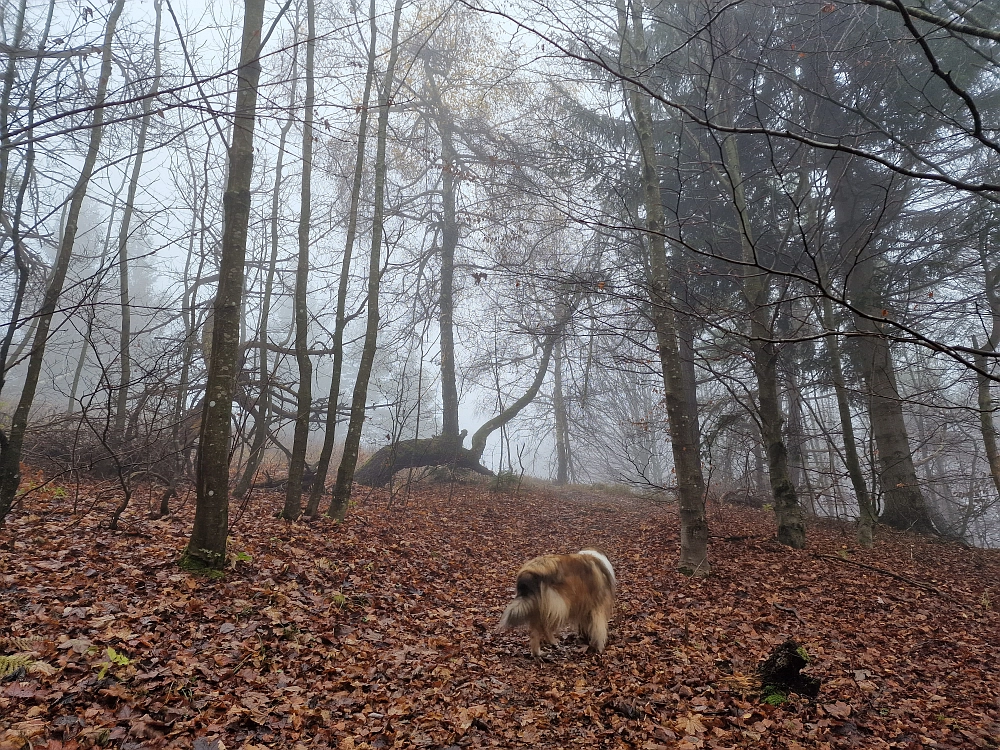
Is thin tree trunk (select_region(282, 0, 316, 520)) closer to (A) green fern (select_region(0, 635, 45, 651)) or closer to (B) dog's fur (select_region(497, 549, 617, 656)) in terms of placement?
(B) dog's fur (select_region(497, 549, 617, 656))

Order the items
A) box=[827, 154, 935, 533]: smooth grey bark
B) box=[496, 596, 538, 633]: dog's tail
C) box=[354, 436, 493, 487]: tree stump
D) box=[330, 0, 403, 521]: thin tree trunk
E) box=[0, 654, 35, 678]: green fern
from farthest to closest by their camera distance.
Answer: box=[354, 436, 493, 487]: tree stump, box=[827, 154, 935, 533]: smooth grey bark, box=[330, 0, 403, 521]: thin tree trunk, box=[496, 596, 538, 633]: dog's tail, box=[0, 654, 35, 678]: green fern

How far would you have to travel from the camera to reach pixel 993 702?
4293 mm

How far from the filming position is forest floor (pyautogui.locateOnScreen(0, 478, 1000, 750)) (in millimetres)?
3695

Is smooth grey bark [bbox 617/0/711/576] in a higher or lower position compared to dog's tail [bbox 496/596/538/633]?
higher

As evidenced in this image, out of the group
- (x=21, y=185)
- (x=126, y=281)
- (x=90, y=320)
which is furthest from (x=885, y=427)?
(x=126, y=281)

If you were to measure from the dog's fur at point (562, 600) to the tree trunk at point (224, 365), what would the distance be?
313cm

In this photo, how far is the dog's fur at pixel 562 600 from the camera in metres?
5.36

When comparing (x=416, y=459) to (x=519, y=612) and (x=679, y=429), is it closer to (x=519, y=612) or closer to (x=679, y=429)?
(x=679, y=429)

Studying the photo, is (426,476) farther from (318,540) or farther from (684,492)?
(684,492)

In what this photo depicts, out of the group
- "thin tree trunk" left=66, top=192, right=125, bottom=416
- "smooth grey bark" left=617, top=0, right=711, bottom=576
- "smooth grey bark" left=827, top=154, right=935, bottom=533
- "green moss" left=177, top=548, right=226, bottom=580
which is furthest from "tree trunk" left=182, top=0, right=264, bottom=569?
"smooth grey bark" left=827, top=154, right=935, bottom=533

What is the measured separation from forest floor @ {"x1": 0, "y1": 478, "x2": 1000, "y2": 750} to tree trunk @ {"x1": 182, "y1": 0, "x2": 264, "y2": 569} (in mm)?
395

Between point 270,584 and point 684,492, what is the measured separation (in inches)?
215

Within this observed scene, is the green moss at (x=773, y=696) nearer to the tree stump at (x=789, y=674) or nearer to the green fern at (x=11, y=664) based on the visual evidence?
the tree stump at (x=789, y=674)

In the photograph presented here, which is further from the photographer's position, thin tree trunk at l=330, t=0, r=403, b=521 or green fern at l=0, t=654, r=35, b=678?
thin tree trunk at l=330, t=0, r=403, b=521
